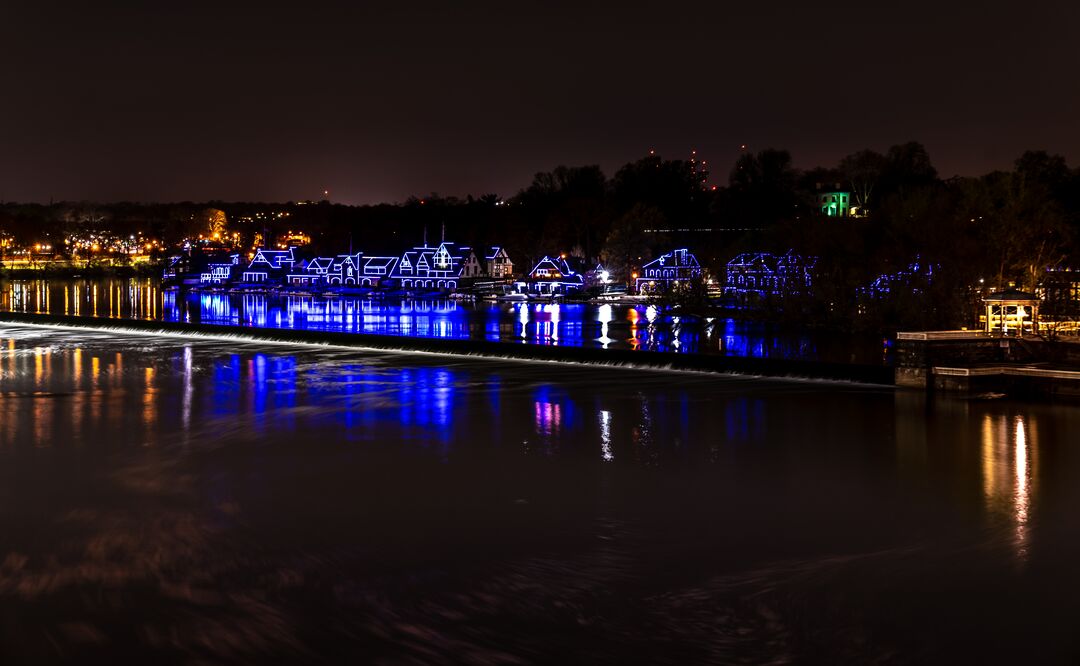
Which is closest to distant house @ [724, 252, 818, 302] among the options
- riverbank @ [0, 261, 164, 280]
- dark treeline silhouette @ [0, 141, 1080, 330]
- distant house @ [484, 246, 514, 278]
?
dark treeline silhouette @ [0, 141, 1080, 330]

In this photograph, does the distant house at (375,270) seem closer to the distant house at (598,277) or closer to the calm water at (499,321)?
the calm water at (499,321)

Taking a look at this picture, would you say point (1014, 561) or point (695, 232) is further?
point (695, 232)

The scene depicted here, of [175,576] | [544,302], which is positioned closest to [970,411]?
[175,576]

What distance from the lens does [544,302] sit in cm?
7019

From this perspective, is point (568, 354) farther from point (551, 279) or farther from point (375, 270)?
point (375, 270)

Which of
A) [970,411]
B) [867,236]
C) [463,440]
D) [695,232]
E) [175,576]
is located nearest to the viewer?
[175,576]

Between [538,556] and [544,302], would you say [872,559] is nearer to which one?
[538,556]

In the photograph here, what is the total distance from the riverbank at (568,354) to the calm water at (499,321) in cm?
515

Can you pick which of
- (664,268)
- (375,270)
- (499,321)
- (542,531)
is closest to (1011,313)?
(542,531)

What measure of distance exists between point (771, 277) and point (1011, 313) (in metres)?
23.6

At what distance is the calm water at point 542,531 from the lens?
25.1 feet

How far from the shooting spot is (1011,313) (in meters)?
24.4

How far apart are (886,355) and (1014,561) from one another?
22.9 metres

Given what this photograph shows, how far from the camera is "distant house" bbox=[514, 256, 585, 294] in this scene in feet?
250
